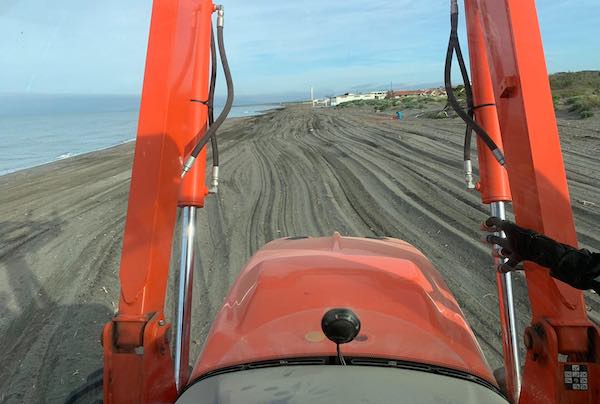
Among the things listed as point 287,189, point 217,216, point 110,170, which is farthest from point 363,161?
point 110,170

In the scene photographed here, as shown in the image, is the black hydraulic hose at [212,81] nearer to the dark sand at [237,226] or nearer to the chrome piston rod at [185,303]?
the chrome piston rod at [185,303]

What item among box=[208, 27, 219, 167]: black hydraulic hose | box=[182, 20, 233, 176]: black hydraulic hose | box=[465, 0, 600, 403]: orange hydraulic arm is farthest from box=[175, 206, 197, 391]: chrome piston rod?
box=[465, 0, 600, 403]: orange hydraulic arm

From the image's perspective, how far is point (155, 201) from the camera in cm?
204

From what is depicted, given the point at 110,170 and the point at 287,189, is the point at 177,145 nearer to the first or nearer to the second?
the point at 287,189

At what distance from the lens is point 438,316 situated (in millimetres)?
1819

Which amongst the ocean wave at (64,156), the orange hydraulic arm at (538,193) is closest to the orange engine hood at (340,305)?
the orange hydraulic arm at (538,193)

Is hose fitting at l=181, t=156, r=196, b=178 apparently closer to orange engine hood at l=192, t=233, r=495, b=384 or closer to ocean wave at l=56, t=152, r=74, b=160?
orange engine hood at l=192, t=233, r=495, b=384

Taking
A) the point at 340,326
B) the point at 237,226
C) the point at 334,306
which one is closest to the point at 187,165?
the point at 334,306

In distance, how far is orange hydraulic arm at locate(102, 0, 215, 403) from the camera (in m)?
1.84

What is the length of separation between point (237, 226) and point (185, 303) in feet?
19.7

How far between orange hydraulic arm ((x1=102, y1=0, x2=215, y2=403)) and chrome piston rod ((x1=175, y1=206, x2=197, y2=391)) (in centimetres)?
17

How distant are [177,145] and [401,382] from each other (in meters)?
1.49

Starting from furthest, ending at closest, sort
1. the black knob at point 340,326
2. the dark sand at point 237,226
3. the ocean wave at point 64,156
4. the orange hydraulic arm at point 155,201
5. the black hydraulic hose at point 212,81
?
1. the ocean wave at point 64,156
2. the dark sand at point 237,226
3. the black hydraulic hose at point 212,81
4. the orange hydraulic arm at point 155,201
5. the black knob at point 340,326

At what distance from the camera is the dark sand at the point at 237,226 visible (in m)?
4.62
